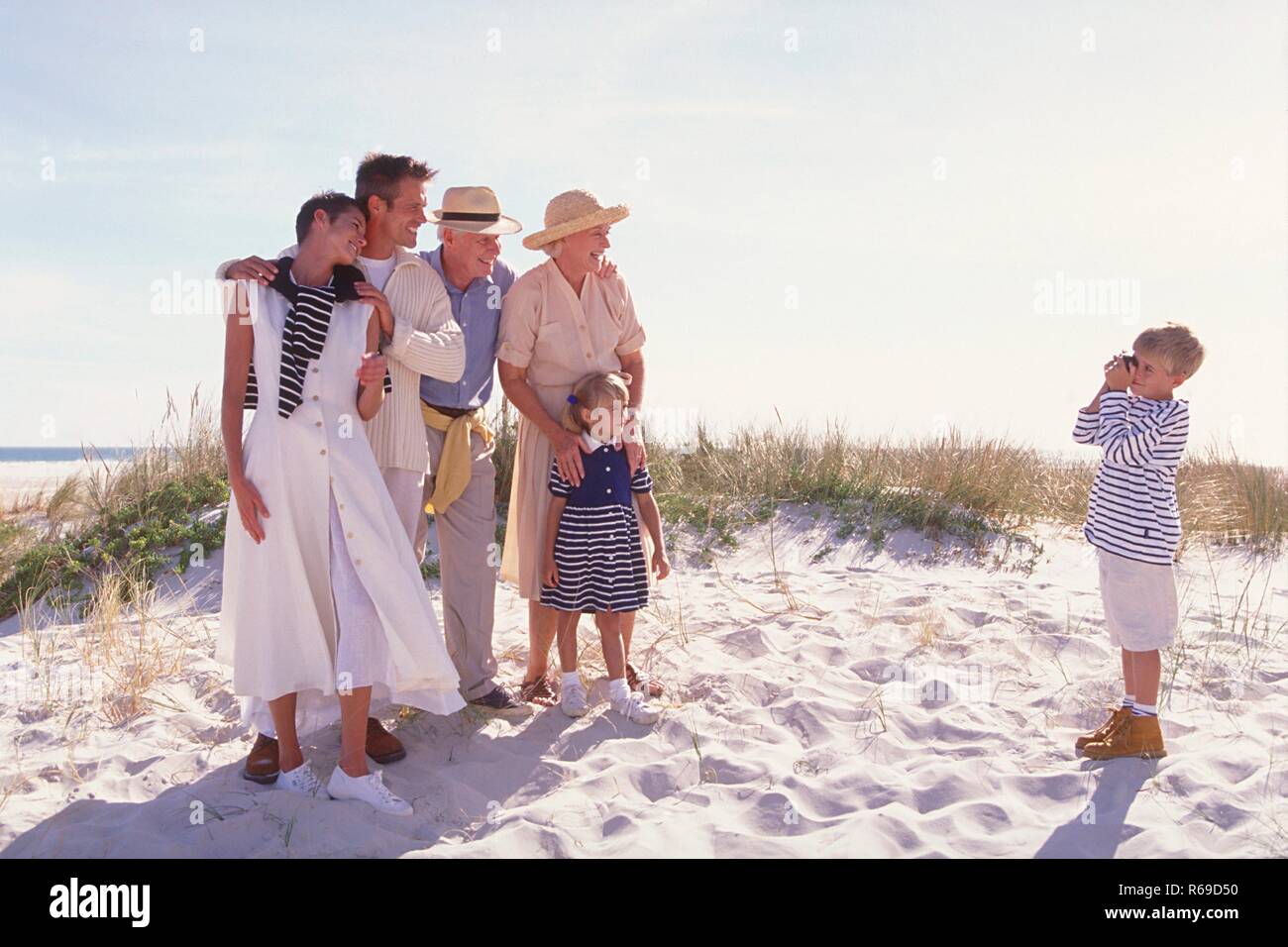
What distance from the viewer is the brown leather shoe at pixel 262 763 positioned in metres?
3.98

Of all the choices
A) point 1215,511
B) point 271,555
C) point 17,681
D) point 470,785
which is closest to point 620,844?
point 470,785

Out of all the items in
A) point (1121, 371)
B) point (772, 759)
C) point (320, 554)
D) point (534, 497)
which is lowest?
point (772, 759)

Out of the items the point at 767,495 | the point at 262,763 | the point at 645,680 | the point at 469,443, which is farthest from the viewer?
the point at 767,495

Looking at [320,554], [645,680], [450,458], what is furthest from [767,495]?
[320,554]

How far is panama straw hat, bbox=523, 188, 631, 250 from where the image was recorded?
474 centimetres

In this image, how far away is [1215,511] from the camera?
9.38 metres

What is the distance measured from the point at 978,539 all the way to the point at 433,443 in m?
5.15

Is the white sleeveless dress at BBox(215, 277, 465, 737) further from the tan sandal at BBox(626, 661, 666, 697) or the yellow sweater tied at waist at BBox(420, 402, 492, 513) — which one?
the tan sandal at BBox(626, 661, 666, 697)

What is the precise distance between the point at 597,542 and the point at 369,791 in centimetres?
159

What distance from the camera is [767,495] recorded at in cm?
937

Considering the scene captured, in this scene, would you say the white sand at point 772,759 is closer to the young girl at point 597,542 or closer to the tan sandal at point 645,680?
the tan sandal at point 645,680

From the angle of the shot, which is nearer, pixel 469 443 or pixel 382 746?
pixel 382 746

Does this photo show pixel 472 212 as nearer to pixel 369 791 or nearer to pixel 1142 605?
pixel 369 791
